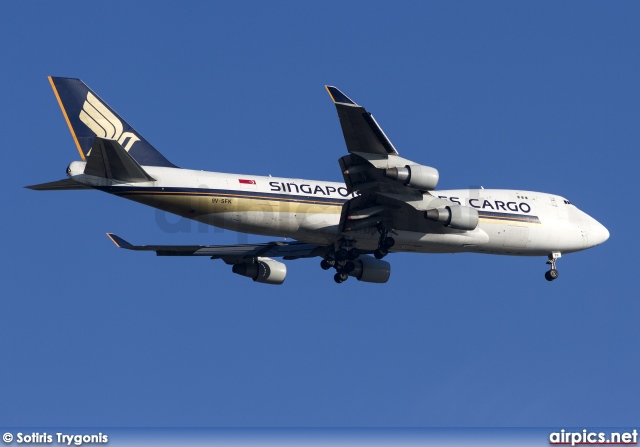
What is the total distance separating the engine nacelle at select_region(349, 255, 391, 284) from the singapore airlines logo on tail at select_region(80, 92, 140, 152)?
36.0ft

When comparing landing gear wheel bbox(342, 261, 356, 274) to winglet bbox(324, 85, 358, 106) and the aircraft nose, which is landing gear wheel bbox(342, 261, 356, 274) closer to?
winglet bbox(324, 85, 358, 106)

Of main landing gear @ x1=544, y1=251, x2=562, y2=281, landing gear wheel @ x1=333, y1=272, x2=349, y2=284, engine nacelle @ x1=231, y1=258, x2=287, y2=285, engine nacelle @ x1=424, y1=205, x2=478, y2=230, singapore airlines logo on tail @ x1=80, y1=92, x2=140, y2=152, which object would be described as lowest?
landing gear wheel @ x1=333, y1=272, x2=349, y2=284

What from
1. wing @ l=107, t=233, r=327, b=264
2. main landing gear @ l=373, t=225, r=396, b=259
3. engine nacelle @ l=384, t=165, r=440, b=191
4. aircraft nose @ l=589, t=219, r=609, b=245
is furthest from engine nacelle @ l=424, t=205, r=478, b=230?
aircraft nose @ l=589, t=219, r=609, b=245

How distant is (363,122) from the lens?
3484 centimetres

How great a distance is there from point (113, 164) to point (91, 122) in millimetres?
4542

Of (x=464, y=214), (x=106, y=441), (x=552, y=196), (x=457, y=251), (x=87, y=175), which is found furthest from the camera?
(x=552, y=196)

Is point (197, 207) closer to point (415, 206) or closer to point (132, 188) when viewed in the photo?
point (132, 188)

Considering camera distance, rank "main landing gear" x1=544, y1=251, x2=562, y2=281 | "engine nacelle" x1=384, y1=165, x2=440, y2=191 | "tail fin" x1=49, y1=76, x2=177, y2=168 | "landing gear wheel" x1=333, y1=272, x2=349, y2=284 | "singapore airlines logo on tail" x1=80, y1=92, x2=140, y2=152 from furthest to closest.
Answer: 1. "main landing gear" x1=544, y1=251, x2=562, y2=281
2. "landing gear wheel" x1=333, y1=272, x2=349, y2=284
3. "singapore airlines logo on tail" x1=80, y1=92, x2=140, y2=152
4. "tail fin" x1=49, y1=76, x2=177, y2=168
5. "engine nacelle" x1=384, y1=165, x2=440, y2=191

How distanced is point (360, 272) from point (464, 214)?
6886 millimetres

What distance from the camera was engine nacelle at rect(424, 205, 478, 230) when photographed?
40406 mm

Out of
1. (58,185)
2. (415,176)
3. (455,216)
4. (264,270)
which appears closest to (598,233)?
(455,216)

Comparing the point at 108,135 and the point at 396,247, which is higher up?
the point at 108,135

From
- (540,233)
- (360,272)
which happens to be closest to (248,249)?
(360,272)

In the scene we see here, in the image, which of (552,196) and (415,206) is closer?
(415,206)
